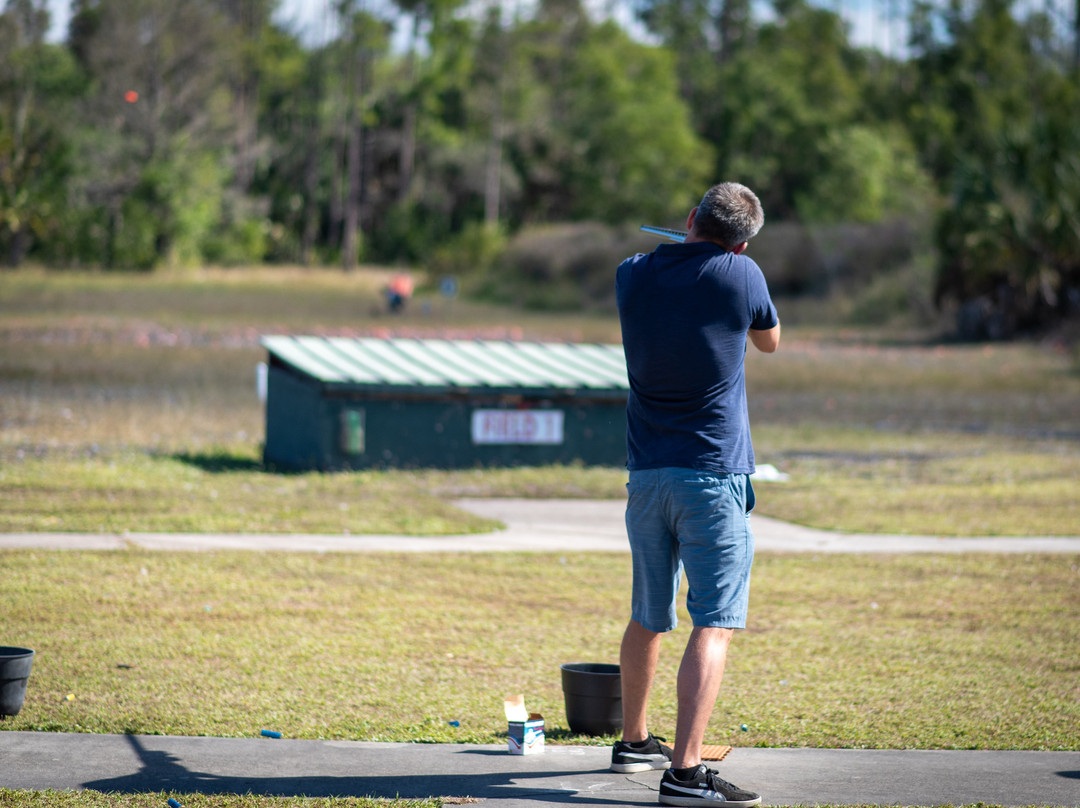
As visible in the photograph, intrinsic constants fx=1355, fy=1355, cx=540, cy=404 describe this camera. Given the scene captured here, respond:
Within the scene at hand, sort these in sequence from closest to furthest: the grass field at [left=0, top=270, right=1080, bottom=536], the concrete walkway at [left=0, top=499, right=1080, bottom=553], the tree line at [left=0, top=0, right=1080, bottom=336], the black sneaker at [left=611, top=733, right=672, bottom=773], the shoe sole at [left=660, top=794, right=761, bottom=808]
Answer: the shoe sole at [left=660, top=794, right=761, bottom=808], the black sneaker at [left=611, top=733, right=672, bottom=773], the concrete walkway at [left=0, top=499, right=1080, bottom=553], the grass field at [left=0, top=270, right=1080, bottom=536], the tree line at [left=0, top=0, right=1080, bottom=336]

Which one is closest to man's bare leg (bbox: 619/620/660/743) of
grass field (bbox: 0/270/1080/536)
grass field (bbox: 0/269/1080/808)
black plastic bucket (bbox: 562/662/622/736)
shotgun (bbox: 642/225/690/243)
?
black plastic bucket (bbox: 562/662/622/736)

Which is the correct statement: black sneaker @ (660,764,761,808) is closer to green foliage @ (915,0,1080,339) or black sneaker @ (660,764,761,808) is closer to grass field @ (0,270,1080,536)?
grass field @ (0,270,1080,536)

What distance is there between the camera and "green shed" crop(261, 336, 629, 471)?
12070mm

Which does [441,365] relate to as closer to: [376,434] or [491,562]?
[376,434]

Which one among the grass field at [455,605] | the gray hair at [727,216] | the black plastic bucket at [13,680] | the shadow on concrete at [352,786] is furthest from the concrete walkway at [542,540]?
the gray hair at [727,216]

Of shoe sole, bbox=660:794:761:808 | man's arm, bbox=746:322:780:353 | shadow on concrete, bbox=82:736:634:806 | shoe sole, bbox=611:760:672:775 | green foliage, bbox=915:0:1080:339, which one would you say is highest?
green foliage, bbox=915:0:1080:339

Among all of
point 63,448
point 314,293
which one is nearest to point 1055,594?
point 63,448

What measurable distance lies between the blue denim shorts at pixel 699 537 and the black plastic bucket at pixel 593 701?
2.37 feet

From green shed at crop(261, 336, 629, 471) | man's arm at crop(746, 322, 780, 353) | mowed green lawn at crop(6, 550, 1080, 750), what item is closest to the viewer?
man's arm at crop(746, 322, 780, 353)

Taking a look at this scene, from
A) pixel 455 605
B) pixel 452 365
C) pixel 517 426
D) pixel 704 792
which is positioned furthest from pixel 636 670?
pixel 452 365

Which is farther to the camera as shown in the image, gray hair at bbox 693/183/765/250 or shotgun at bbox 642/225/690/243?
shotgun at bbox 642/225/690/243

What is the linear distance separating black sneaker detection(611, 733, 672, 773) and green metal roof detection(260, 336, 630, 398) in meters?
7.42

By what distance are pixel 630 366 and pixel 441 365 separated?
8648 millimetres

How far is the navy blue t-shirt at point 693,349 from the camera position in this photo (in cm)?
433
